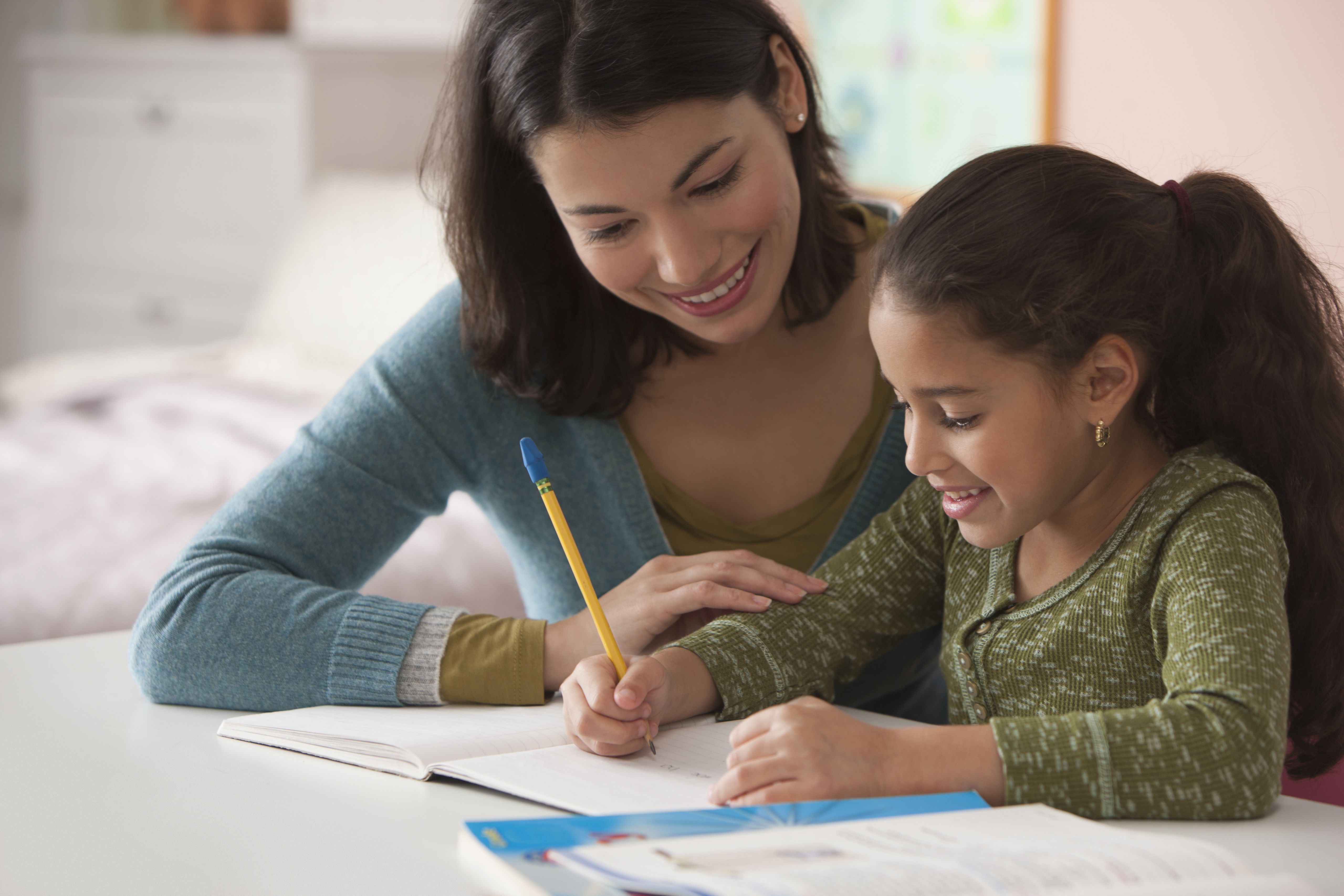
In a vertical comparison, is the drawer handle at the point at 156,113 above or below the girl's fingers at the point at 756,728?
below

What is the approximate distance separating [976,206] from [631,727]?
42 cm

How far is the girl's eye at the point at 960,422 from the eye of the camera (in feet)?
2.92

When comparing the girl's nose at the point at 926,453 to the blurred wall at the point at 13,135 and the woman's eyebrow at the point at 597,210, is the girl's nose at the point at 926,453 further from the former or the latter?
the blurred wall at the point at 13,135

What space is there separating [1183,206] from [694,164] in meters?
0.36

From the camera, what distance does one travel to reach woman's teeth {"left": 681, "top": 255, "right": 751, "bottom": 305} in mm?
1126

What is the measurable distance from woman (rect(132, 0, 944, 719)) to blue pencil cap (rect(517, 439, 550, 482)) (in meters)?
0.15

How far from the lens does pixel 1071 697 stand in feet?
2.99

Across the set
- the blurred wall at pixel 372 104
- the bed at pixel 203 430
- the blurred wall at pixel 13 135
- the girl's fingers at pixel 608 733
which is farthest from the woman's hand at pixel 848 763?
the blurred wall at pixel 13 135

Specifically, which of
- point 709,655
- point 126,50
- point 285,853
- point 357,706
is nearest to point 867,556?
point 709,655

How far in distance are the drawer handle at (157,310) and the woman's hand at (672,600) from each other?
3.14 meters

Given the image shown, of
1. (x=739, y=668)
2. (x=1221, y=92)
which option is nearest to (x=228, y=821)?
(x=739, y=668)

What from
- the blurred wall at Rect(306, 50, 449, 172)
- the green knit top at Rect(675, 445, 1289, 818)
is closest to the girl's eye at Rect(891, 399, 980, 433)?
the green knit top at Rect(675, 445, 1289, 818)

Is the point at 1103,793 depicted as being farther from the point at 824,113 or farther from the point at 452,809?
the point at 824,113

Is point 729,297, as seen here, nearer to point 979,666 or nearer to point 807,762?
point 979,666
